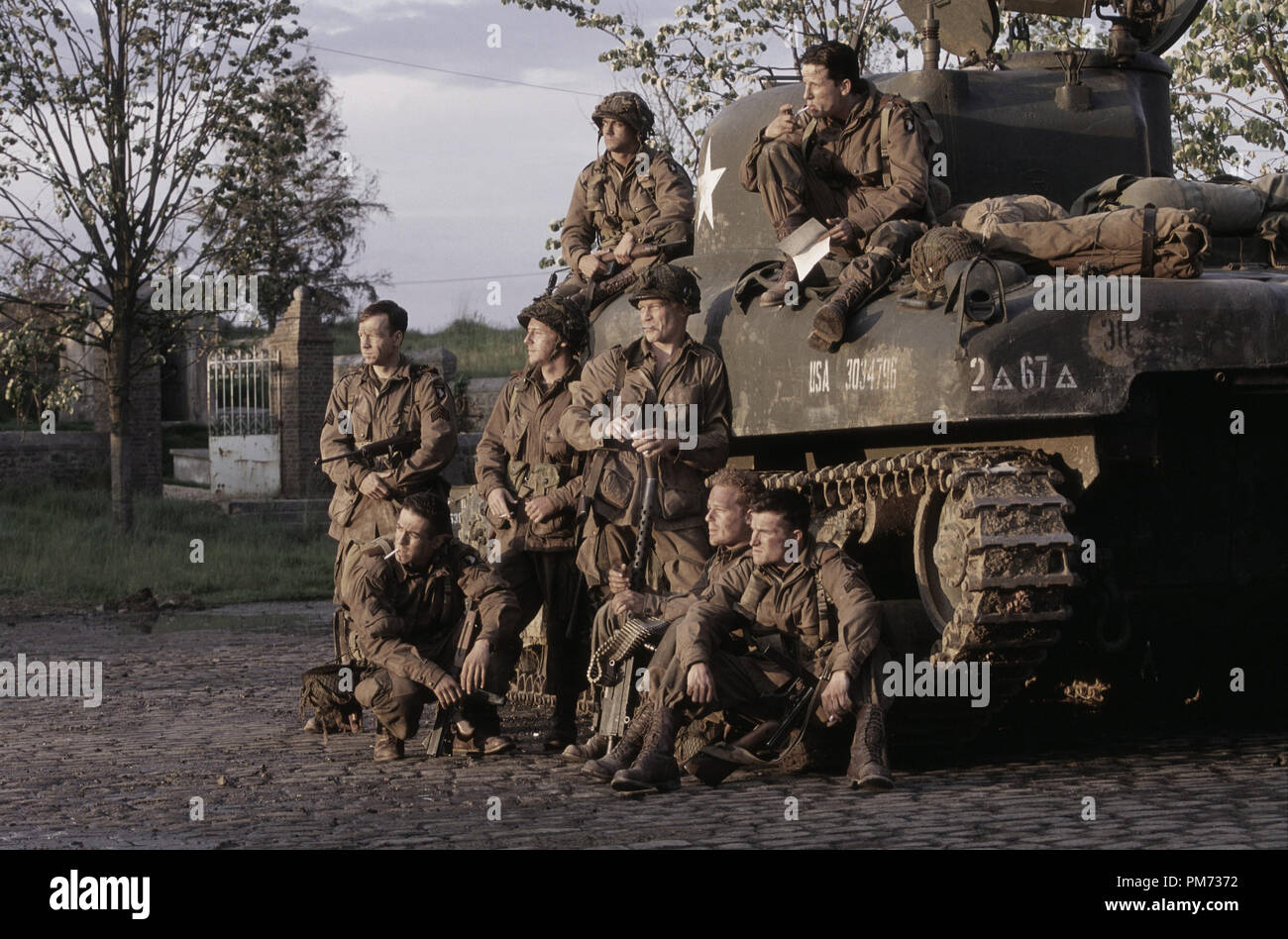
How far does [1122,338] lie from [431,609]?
314 centimetres

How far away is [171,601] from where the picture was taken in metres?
16.3

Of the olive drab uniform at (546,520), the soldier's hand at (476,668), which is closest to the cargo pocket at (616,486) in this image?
the olive drab uniform at (546,520)

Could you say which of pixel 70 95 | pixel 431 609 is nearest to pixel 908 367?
pixel 431 609

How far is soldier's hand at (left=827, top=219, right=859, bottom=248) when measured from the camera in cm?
811

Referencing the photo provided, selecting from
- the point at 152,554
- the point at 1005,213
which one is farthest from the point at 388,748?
the point at 152,554

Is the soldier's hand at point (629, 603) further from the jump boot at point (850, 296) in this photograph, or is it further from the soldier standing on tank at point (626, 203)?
the soldier standing on tank at point (626, 203)

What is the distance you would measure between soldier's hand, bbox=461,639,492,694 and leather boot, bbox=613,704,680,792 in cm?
111

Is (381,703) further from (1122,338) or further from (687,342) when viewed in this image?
(1122,338)

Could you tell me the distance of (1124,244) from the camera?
735 cm

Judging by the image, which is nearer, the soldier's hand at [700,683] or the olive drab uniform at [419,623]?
the soldier's hand at [700,683]

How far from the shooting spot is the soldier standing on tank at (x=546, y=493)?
27.3ft

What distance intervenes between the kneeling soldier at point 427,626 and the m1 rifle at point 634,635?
563mm

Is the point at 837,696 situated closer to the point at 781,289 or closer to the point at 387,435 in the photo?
the point at 781,289

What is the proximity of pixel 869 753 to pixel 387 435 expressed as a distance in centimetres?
312
